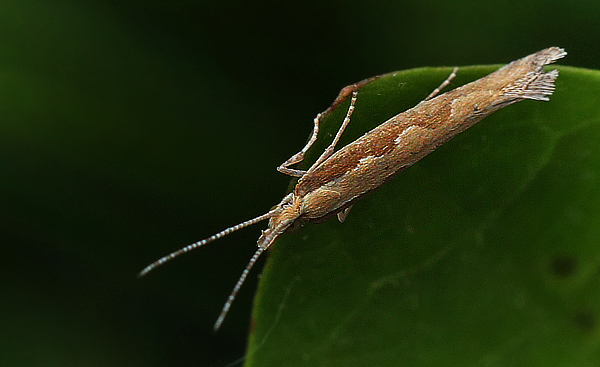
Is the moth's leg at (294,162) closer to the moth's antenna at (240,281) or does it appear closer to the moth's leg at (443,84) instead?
the moth's antenna at (240,281)

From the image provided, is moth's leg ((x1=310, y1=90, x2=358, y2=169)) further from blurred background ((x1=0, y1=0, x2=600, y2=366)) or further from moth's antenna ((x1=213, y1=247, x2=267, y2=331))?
moth's antenna ((x1=213, y1=247, x2=267, y2=331))

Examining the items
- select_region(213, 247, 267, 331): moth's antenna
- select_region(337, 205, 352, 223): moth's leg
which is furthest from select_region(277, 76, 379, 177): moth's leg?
select_region(213, 247, 267, 331): moth's antenna

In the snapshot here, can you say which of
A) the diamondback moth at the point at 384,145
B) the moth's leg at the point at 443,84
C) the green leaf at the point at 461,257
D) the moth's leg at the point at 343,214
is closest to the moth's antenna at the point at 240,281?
the diamondback moth at the point at 384,145

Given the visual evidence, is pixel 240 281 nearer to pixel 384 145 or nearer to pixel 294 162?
pixel 294 162

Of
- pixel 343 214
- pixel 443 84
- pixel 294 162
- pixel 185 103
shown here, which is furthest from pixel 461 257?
pixel 185 103

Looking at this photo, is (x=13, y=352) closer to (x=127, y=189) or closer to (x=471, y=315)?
(x=127, y=189)
